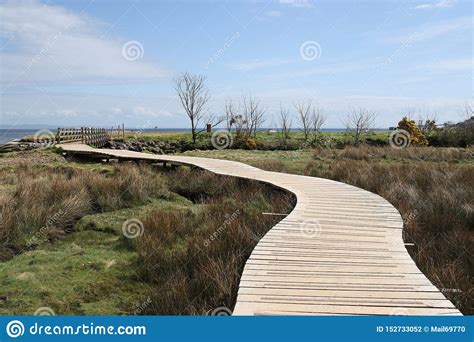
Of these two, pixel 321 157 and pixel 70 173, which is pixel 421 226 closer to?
pixel 70 173

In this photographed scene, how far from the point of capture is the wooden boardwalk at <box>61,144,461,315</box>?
3576mm

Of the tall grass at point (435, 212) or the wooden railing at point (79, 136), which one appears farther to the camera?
the wooden railing at point (79, 136)

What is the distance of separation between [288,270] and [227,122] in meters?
28.1

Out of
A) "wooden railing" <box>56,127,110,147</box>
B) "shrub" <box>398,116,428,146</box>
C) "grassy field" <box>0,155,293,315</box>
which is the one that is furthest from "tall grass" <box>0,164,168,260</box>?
"shrub" <box>398,116,428,146</box>

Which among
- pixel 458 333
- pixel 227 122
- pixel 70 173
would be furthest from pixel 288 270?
pixel 227 122

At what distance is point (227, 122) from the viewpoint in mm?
32000

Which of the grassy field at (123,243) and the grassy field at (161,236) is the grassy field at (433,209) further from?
the grassy field at (123,243)

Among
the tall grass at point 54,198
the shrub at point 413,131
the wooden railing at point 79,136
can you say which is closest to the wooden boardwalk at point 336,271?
the tall grass at point 54,198

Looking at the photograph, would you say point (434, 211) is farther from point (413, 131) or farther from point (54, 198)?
point (413, 131)

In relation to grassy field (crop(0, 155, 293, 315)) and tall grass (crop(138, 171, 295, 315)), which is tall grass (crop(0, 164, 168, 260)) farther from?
tall grass (crop(138, 171, 295, 315))

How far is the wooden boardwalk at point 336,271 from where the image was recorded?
3.58 m

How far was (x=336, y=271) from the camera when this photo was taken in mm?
4312

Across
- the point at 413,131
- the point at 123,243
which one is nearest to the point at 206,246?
the point at 123,243

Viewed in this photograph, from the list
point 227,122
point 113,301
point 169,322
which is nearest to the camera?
point 169,322
